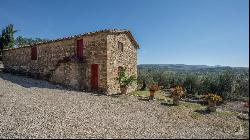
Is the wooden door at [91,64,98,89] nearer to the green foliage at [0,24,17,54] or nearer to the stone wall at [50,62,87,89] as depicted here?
the stone wall at [50,62,87,89]

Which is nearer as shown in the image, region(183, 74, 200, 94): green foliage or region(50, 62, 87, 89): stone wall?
region(50, 62, 87, 89): stone wall

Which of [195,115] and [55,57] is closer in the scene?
[195,115]

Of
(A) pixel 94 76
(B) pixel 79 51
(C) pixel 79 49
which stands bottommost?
(A) pixel 94 76

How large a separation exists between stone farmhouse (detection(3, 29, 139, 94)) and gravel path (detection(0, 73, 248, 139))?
3.99 m

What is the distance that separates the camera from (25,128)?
1017cm

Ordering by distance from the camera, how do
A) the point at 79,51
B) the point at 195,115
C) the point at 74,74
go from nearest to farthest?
the point at 195,115 < the point at 74,74 < the point at 79,51

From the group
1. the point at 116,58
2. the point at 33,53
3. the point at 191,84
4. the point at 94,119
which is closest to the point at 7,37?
the point at 33,53

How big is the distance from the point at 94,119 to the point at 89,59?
1010cm

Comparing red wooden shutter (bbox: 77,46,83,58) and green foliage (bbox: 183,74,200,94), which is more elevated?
red wooden shutter (bbox: 77,46,83,58)

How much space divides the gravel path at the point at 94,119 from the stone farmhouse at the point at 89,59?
399cm

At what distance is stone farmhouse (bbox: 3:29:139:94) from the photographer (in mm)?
20172

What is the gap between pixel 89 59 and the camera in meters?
21.1

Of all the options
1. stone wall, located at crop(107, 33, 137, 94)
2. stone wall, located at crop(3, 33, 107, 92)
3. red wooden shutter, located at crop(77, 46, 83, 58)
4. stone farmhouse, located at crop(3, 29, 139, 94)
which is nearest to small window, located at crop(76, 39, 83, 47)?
stone farmhouse, located at crop(3, 29, 139, 94)

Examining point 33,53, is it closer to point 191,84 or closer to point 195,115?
point 191,84
